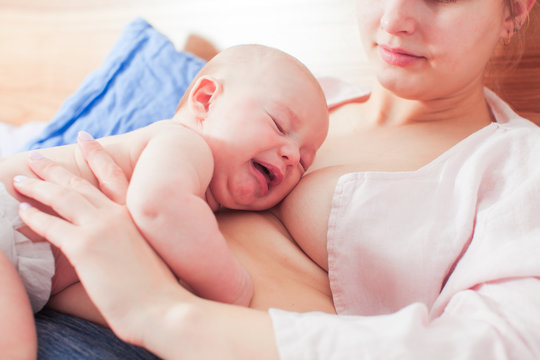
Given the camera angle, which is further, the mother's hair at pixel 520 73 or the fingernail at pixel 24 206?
the mother's hair at pixel 520 73

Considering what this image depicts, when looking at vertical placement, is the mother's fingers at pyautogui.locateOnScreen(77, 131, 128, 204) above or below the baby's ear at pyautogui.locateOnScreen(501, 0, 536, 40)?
below

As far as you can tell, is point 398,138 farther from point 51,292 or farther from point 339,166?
point 51,292

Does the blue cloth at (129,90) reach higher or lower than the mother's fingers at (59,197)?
lower

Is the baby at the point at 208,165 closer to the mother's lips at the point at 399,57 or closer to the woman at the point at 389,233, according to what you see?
the woman at the point at 389,233

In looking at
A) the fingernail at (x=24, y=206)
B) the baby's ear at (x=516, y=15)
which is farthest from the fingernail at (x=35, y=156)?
the baby's ear at (x=516, y=15)

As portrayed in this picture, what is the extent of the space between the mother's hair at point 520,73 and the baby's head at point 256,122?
647 mm

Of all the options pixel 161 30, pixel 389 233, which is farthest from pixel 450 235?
pixel 161 30

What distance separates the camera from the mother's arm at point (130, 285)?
77 cm

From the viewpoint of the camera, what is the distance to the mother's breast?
1030 millimetres

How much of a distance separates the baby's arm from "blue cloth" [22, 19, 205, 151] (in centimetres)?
83

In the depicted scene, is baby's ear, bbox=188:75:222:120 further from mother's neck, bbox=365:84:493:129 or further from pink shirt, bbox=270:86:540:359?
mother's neck, bbox=365:84:493:129

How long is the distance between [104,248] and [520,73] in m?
1.25

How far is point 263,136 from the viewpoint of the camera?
43.0 inches

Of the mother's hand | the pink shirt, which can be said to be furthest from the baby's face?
the mother's hand
